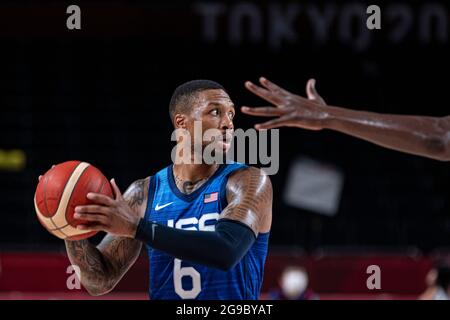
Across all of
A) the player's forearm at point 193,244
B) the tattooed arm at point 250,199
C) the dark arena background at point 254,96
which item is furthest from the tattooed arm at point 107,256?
the dark arena background at point 254,96

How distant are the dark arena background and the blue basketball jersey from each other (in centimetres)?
686

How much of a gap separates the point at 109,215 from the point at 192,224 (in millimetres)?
730

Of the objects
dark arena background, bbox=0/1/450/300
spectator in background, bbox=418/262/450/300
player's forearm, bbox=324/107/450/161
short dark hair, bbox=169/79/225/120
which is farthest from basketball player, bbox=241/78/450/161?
dark arena background, bbox=0/1/450/300

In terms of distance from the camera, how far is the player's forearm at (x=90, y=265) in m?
4.73

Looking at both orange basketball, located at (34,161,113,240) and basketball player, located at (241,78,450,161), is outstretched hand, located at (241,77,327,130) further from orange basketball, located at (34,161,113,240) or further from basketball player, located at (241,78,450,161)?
orange basketball, located at (34,161,113,240)

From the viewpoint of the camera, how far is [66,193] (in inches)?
168

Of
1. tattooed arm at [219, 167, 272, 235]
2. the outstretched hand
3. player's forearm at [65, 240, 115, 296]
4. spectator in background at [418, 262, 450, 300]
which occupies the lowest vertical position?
spectator in background at [418, 262, 450, 300]

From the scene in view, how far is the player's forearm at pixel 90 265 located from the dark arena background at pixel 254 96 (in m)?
6.79

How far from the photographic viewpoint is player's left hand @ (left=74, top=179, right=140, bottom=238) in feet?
13.0

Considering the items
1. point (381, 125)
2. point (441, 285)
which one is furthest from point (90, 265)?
point (441, 285)

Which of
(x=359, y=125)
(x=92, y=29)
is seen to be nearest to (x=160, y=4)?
(x=92, y=29)

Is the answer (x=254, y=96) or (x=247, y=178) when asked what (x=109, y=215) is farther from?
(x=254, y=96)

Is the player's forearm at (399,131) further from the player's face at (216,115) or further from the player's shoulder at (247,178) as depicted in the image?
the player's face at (216,115)

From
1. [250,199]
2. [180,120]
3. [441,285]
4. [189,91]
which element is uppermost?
[189,91]
